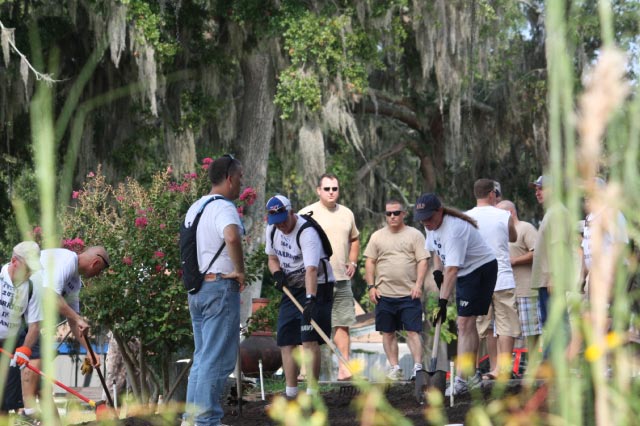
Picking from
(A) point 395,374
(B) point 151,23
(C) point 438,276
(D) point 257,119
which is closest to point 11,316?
(C) point 438,276

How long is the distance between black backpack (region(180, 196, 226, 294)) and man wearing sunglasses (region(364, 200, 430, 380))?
325 cm

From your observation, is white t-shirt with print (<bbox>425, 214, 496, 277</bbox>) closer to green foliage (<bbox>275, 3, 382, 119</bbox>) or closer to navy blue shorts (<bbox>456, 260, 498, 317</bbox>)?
navy blue shorts (<bbox>456, 260, 498, 317</bbox>)

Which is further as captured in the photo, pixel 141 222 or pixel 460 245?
pixel 141 222

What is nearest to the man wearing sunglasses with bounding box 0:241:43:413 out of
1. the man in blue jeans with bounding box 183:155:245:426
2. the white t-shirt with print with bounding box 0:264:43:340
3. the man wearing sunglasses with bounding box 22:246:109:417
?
the white t-shirt with print with bounding box 0:264:43:340

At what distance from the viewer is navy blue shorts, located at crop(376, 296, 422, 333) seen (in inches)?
376

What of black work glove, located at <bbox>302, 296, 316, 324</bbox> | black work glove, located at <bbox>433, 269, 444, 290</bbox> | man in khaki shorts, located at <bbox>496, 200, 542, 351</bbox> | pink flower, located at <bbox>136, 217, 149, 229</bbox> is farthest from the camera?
man in khaki shorts, located at <bbox>496, 200, 542, 351</bbox>

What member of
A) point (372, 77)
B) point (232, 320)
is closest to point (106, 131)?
point (372, 77)

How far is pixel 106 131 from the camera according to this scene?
56.9ft

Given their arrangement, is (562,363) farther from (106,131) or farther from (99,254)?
(106,131)

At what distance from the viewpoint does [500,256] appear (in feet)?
28.8

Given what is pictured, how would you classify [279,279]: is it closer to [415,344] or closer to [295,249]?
[295,249]

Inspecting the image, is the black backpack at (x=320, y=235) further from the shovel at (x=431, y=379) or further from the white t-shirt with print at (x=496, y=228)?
the white t-shirt with print at (x=496, y=228)

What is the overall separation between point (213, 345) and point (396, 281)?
378cm

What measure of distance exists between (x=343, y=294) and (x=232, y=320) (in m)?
3.90
